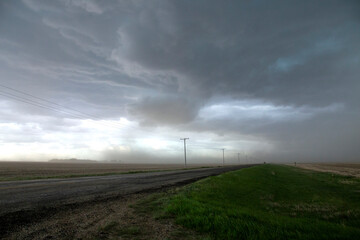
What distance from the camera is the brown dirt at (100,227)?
19.3ft

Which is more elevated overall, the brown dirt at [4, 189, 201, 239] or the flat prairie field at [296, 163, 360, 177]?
the brown dirt at [4, 189, 201, 239]

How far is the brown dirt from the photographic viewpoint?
5.88 metres

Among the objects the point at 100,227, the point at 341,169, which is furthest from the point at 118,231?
the point at 341,169

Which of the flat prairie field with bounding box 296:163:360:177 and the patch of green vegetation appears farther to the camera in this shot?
the flat prairie field with bounding box 296:163:360:177

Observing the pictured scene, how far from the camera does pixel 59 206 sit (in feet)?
31.5

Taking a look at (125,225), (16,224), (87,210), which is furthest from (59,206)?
(125,225)

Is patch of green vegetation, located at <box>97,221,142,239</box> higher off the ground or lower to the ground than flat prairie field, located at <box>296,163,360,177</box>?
higher

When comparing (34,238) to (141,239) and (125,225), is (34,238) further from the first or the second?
(141,239)

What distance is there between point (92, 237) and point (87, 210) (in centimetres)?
366

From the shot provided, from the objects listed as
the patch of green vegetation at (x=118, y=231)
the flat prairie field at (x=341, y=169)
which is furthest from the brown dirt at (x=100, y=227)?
the flat prairie field at (x=341, y=169)

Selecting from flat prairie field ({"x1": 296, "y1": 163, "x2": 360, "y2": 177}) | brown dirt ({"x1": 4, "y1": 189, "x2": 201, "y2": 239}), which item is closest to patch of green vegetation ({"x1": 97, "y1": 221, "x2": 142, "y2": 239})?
brown dirt ({"x1": 4, "y1": 189, "x2": 201, "y2": 239})

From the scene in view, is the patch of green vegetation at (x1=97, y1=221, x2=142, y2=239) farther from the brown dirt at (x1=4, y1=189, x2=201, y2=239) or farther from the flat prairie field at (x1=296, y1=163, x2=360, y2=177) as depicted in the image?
the flat prairie field at (x1=296, y1=163, x2=360, y2=177)

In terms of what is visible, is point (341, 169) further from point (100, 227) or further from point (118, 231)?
point (100, 227)

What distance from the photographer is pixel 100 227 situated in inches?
259
